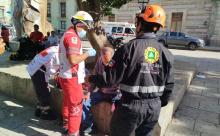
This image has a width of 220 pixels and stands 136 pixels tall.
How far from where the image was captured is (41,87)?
166 inches

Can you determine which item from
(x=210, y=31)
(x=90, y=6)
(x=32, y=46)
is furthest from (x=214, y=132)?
(x=210, y=31)

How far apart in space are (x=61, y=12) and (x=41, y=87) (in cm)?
3620

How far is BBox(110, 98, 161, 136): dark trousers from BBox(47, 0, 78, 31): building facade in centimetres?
3554

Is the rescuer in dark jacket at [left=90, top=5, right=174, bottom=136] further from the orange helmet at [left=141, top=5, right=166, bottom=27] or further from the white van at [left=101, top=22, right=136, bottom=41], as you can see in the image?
the white van at [left=101, top=22, right=136, bottom=41]

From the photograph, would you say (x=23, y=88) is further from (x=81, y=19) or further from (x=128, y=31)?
(x=128, y=31)

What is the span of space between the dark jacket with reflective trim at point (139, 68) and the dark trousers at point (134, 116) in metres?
0.07

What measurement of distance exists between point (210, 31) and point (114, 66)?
79.1ft

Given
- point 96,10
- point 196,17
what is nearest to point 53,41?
point 96,10

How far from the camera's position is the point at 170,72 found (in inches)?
102

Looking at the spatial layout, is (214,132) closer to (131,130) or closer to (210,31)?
(131,130)

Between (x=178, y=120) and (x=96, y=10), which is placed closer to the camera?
(x=178, y=120)

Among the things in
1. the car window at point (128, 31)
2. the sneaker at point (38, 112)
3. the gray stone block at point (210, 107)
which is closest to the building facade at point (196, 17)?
the car window at point (128, 31)

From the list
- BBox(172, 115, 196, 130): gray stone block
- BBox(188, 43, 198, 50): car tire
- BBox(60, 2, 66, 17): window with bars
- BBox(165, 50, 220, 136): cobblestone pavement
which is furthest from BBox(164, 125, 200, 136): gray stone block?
BBox(60, 2, 66, 17): window with bars

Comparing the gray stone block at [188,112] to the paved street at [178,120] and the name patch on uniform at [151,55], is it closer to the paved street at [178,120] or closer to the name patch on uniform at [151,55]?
the paved street at [178,120]
